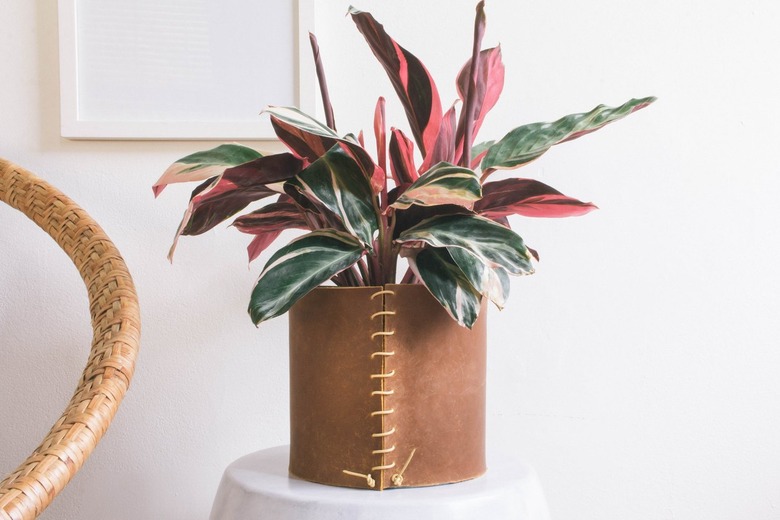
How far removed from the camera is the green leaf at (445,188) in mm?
534

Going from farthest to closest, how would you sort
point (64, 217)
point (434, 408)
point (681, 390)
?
1. point (681, 390)
2. point (64, 217)
3. point (434, 408)

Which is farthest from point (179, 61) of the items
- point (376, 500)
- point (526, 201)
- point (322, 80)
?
point (376, 500)

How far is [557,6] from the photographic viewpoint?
947 millimetres

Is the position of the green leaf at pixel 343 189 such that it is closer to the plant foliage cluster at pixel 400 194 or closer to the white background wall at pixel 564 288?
the plant foliage cluster at pixel 400 194

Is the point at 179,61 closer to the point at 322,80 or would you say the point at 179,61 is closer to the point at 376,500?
the point at 322,80

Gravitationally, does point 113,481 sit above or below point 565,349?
below

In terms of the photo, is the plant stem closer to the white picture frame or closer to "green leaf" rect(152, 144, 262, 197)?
"green leaf" rect(152, 144, 262, 197)

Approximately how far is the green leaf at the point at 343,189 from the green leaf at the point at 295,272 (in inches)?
1.3

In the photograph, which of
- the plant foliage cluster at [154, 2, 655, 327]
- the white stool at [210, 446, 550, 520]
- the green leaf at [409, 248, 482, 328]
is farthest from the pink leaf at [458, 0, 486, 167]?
the white stool at [210, 446, 550, 520]

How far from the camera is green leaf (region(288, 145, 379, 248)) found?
0.56 meters

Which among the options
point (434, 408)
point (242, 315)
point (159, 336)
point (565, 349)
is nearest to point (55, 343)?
point (159, 336)

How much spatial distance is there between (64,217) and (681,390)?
841mm

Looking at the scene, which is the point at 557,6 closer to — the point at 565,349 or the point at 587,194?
the point at 587,194

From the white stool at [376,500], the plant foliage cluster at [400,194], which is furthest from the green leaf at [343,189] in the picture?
the white stool at [376,500]
